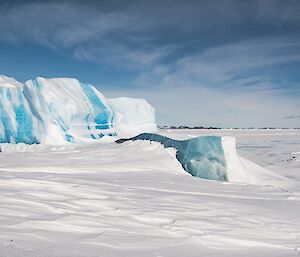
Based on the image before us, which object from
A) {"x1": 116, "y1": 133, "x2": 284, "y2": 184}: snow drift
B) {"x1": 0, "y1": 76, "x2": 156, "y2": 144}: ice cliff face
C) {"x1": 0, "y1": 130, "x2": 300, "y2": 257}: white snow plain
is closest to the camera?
{"x1": 0, "y1": 130, "x2": 300, "y2": 257}: white snow plain

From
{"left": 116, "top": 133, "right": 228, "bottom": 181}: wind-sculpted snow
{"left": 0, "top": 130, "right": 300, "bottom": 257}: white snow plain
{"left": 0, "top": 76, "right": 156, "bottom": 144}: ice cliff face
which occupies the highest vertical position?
{"left": 0, "top": 76, "right": 156, "bottom": 144}: ice cliff face

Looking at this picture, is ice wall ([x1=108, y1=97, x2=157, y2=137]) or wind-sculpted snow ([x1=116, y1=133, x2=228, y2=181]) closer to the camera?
wind-sculpted snow ([x1=116, y1=133, x2=228, y2=181])

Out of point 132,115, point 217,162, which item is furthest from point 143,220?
point 132,115

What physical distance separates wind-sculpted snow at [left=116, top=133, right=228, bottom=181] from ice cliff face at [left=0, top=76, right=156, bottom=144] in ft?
25.5

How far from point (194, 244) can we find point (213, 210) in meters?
1.68

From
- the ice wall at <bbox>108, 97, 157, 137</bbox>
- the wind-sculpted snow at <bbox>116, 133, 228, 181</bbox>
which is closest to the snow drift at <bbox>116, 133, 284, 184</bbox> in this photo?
the wind-sculpted snow at <bbox>116, 133, 228, 181</bbox>

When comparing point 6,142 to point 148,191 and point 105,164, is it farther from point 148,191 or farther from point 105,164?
point 148,191

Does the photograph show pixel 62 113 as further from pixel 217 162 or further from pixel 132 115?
pixel 217 162

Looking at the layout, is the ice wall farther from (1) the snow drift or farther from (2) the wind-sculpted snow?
(1) the snow drift

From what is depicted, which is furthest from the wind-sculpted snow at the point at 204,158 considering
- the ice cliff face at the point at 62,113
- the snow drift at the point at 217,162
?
the ice cliff face at the point at 62,113

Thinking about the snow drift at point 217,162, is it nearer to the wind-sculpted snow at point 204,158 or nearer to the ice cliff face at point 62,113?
the wind-sculpted snow at point 204,158

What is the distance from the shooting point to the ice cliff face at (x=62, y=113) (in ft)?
51.7

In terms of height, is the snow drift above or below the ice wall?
below

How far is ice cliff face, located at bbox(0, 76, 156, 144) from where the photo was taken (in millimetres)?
15750
